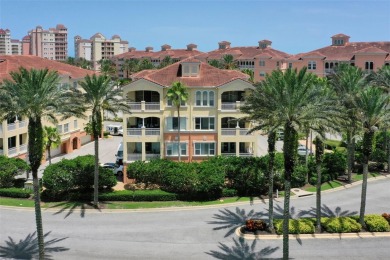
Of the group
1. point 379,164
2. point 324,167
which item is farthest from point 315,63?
point 324,167

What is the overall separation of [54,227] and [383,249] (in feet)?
83.0

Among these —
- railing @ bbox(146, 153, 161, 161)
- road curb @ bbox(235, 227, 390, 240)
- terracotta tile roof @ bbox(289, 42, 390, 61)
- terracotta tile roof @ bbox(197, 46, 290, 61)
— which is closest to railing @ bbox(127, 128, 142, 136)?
railing @ bbox(146, 153, 161, 161)

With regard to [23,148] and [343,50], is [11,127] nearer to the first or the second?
[23,148]

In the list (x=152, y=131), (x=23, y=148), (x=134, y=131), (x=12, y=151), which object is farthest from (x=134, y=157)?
(x=23, y=148)

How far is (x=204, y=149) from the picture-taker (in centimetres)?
5194

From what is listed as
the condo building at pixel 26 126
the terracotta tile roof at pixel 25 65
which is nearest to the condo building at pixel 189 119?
the condo building at pixel 26 126

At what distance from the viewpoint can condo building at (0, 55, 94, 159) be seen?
173ft

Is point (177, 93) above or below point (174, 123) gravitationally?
above

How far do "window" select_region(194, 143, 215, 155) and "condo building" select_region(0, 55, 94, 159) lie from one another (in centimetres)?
1554

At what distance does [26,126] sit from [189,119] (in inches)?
852

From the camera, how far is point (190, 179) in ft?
139

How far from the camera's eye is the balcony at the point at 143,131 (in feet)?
166

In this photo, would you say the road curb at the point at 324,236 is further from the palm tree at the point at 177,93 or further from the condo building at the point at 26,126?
the condo building at the point at 26,126

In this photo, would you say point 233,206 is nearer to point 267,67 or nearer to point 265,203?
point 265,203
